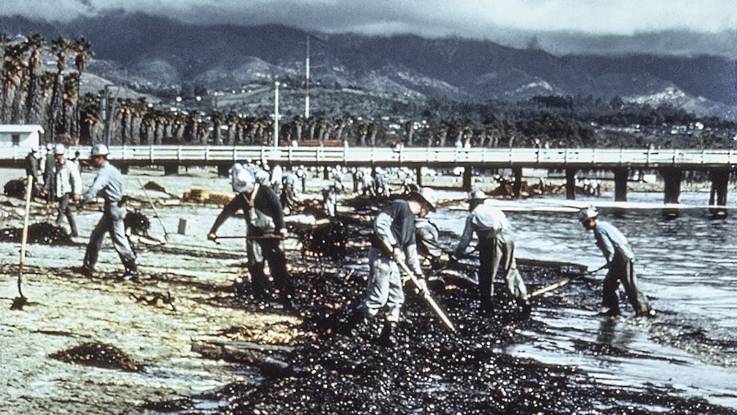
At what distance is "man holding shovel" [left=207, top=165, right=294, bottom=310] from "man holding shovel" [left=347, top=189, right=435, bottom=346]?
2.17 meters

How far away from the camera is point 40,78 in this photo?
78.9 m

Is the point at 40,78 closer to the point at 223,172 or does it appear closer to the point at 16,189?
the point at 223,172

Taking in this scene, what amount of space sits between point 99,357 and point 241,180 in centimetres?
428

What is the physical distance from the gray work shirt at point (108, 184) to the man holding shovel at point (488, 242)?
4.71m

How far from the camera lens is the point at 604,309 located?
15766 mm

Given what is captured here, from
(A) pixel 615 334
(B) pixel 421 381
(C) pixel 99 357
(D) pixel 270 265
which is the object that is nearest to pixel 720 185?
(A) pixel 615 334

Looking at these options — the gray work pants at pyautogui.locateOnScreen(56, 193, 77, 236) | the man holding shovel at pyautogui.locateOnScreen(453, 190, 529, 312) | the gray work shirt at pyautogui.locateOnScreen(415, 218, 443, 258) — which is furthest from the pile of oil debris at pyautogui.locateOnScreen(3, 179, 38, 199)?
the man holding shovel at pyautogui.locateOnScreen(453, 190, 529, 312)

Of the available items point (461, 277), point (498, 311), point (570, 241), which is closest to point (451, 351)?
point (498, 311)

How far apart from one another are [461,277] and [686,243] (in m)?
22.2

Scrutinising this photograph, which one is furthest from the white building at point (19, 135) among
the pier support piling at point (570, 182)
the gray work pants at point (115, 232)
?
the gray work pants at point (115, 232)

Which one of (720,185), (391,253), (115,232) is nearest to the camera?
(391,253)

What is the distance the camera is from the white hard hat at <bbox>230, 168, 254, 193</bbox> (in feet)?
41.5

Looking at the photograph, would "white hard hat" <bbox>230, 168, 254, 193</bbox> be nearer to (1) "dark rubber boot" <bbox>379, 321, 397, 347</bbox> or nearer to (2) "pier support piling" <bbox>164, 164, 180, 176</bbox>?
(1) "dark rubber boot" <bbox>379, 321, 397, 347</bbox>

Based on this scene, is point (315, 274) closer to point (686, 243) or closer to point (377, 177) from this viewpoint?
point (686, 243)
